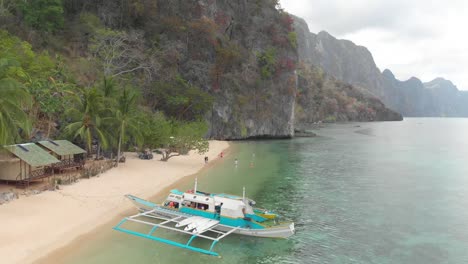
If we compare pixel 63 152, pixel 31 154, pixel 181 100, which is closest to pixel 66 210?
pixel 31 154

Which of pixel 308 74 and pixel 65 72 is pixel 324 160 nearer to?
pixel 65 72

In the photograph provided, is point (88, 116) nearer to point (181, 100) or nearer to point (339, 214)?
point (339, 214)

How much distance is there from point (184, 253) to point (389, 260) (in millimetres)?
12114

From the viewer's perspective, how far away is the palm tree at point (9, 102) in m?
22.9

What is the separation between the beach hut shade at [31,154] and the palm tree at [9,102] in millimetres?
2151

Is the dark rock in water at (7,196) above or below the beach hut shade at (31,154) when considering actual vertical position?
below

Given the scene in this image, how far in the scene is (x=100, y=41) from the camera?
56.3 metres

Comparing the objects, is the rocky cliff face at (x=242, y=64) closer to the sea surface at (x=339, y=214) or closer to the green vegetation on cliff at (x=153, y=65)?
the green vegetation on cliff at (x=153, y=65)

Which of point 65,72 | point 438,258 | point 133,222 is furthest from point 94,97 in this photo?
point 438,258

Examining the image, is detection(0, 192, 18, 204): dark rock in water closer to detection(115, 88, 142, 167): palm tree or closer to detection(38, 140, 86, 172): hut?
detection(38, 140, 86, 172): hut

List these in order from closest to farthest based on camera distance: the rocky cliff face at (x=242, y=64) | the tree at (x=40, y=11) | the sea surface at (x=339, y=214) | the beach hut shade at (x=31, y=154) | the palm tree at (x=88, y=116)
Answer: the sea surface at (x=339, y=214), the beach hut shade at (x=31, y=154), the palm tree at (x=88, y=116), the tree at (x=40, y=11), the rocky cliff face at (x=242, y=64)

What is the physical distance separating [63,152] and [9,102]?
9.32 m

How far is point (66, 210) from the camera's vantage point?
2372 centimetres

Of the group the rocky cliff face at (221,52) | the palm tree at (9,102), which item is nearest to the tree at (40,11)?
the rocky cliff face at (221,52)
